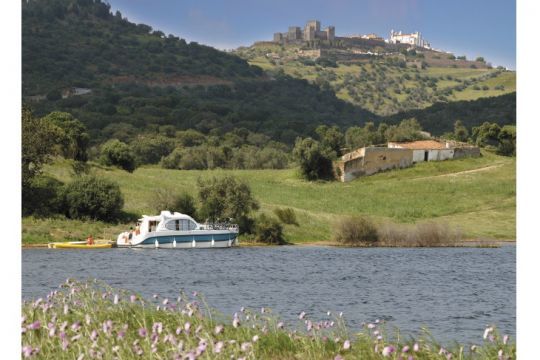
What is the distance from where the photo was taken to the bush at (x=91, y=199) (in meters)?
40.6

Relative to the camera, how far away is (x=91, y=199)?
41.1 m

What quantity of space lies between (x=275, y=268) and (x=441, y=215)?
2532cm

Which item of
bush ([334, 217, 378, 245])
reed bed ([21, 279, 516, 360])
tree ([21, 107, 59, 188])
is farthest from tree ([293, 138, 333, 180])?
reed bed ([21, 279, 516, 360])

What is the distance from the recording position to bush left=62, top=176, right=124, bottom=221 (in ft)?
133

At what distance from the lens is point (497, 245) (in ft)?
152

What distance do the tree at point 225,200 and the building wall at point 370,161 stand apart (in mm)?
22593

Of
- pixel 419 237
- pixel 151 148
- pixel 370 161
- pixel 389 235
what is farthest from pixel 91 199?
pixel 151 148

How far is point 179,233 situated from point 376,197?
20.9m

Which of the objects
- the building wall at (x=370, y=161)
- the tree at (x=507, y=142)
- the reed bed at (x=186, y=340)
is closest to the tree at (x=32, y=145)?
the reed bed at (x=186, y=340)

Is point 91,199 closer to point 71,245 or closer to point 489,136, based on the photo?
point 71,245

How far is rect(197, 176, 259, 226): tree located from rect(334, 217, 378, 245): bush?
168 inches

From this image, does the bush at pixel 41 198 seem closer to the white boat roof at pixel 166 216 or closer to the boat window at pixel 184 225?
the white boat roof at pixel 166 216
